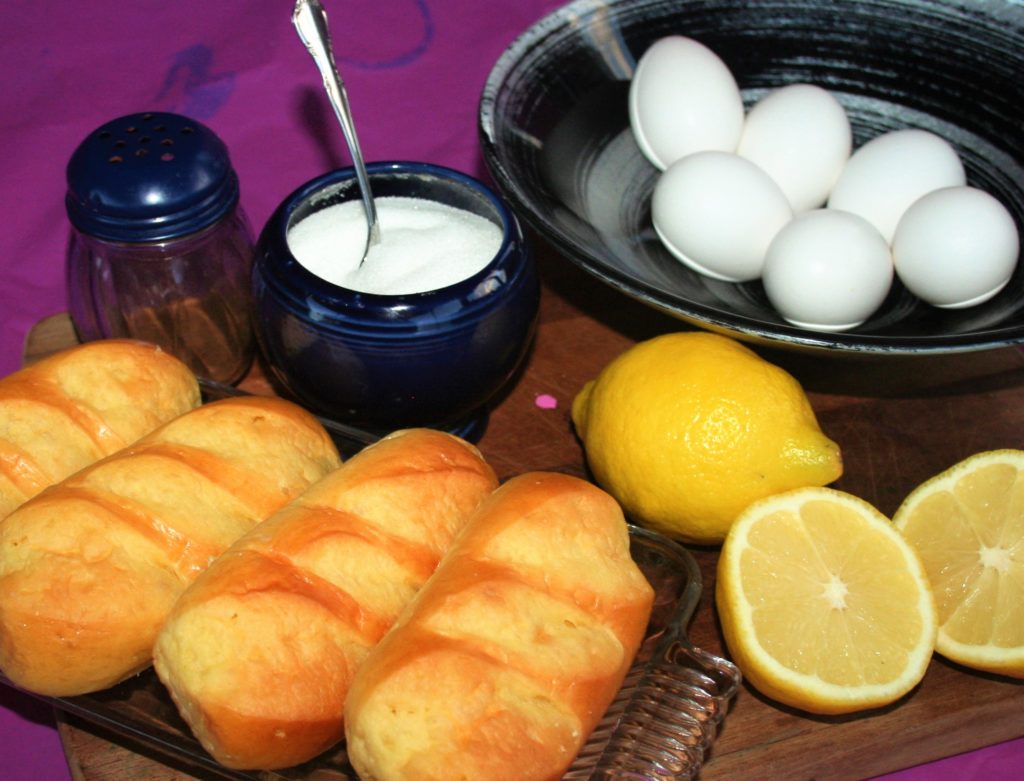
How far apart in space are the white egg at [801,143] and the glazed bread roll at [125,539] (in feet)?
2.20

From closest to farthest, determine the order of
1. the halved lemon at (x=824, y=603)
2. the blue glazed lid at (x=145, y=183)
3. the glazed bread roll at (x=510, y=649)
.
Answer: the glazed bread roll at (x=510, y=649) < the halved lemon at (x=824, y=603) < the blue glazed lid at (x=145, y=183)

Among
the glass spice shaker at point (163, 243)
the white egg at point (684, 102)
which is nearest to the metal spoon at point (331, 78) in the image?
the glass spice shaker at point (163, 243)

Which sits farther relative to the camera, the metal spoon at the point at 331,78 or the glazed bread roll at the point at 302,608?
the metal spoon at the point at 331,78

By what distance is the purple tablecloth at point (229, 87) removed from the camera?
1.32 meters

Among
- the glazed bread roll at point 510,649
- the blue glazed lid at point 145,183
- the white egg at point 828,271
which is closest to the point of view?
the glazed bread roll at point 510,649

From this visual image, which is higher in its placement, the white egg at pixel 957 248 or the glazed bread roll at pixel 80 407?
the white egg at pixel 957 248

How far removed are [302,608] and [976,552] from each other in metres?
0.61

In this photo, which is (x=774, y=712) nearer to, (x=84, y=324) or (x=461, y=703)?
(x=461, y=703)

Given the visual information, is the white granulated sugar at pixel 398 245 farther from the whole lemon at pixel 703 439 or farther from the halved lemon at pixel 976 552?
the halved lemon at pixel 976 552

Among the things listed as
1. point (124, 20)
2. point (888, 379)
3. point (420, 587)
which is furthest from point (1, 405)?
point (888, 379)

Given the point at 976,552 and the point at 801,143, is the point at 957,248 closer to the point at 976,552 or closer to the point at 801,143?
the point at 801,143

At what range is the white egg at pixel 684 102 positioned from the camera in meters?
1.24

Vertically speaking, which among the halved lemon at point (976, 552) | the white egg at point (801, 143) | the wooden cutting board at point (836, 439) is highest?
the white egg at point (801, 143)

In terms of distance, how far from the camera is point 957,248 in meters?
1.11
